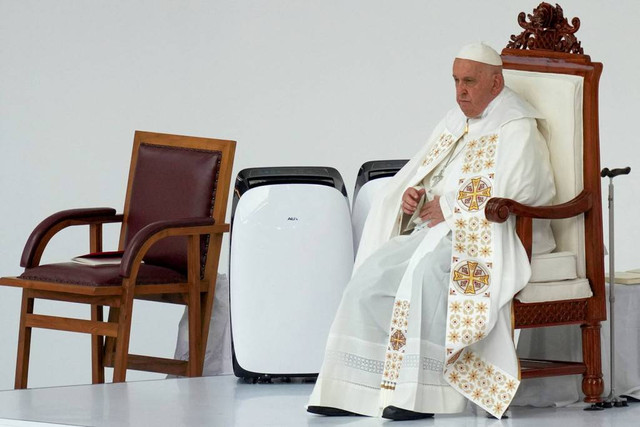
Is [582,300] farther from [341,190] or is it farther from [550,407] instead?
[341,190]

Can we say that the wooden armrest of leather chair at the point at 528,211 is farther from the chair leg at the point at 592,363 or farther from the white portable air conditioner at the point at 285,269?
the white portable air conditioner at the point at 285,269

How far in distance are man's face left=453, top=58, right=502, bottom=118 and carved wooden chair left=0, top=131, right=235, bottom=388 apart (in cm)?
131

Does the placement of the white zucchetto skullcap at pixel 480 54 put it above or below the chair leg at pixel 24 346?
above

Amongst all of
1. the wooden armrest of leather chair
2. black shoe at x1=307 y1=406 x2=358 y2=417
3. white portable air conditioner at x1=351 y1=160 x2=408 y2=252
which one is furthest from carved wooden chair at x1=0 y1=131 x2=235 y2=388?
the wooden armrest of leather chair

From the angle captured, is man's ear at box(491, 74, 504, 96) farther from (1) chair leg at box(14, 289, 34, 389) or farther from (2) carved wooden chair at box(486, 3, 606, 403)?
(1) chair leg at box(14, 289, 34, 389)

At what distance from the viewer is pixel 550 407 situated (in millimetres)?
4523

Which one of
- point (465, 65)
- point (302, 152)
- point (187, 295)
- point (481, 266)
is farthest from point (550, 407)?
point (302, 152)

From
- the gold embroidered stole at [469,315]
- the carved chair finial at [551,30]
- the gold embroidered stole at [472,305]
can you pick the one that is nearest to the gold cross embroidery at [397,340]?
the gold embroidered stole at [469,315]

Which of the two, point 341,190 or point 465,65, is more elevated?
point 465,65

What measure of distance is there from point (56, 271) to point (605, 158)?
255 centimetres

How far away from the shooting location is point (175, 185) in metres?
5.62

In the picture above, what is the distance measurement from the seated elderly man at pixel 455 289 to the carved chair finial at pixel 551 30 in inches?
9.4

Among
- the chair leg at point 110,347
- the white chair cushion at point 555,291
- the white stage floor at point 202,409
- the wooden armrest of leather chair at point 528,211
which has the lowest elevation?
the white stage floor at point 202,409

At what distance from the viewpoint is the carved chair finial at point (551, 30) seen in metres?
4.59
